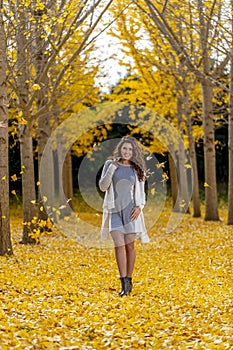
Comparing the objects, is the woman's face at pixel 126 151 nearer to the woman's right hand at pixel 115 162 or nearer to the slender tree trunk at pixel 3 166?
the woman's right hand at pixel 115 162

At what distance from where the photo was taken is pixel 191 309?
256 inches

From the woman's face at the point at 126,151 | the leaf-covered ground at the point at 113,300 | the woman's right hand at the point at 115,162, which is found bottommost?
the leaf-covered ground at the point at 113,300

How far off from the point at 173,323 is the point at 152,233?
10051mm

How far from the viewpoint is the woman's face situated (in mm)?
7426

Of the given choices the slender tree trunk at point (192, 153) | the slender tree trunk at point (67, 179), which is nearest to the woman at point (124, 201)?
the slender tree trunk at point (192, 153)

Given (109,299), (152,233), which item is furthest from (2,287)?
(152,233)

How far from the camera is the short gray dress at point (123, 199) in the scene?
739 centimetres

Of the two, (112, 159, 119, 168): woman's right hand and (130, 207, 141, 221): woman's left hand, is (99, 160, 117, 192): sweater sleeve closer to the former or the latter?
(112, 159, 119, 168): woman's right hand

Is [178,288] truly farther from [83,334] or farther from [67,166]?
[67,166]

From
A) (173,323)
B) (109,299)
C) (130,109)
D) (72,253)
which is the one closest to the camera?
(173,323)

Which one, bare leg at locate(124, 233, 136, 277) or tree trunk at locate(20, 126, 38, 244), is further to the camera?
tree trunk at locate(20, 126, 38, 244)

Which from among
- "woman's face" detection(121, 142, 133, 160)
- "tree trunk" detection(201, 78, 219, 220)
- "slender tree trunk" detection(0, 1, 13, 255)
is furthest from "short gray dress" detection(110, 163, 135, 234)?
"tree trunk" detection(201, 78, 219, 220)

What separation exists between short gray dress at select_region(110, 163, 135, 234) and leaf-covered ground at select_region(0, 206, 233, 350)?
32.8 inches

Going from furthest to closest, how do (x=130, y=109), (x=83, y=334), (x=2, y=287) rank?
(x=130, y=109)
(x=2, y=287)
(x=83, y=334)
